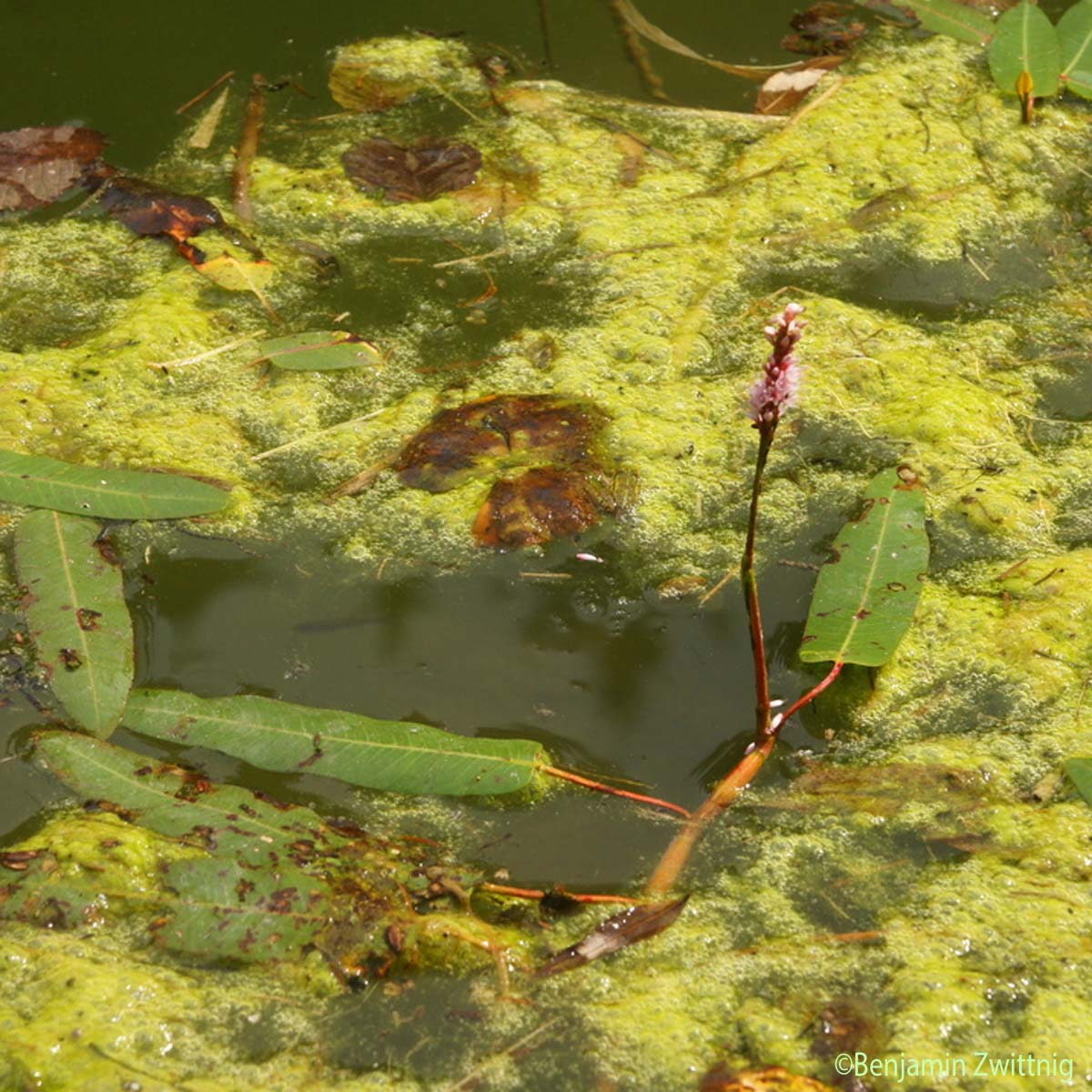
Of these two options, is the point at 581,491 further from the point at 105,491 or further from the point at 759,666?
the point at 105,491

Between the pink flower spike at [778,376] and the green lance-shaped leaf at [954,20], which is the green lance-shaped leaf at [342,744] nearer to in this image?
the pink flower spike at [778,376]

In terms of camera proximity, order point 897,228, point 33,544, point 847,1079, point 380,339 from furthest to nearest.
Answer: point 897,228 → point 380,339 → point 33,544 → point 847,1079

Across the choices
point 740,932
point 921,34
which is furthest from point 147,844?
point 921,34

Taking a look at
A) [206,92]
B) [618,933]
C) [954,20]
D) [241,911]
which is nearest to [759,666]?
[618,933]

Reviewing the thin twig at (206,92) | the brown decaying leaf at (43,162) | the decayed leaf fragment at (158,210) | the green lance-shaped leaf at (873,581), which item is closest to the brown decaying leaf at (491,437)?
the green lance-shaped leaf at (873,581)

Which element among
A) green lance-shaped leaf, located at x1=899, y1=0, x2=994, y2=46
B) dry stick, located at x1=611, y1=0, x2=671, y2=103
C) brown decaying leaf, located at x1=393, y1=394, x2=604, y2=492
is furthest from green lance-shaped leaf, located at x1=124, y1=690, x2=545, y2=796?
green lance-shaped leaf, located at x1=899, y1=0, x2=994, y2=46

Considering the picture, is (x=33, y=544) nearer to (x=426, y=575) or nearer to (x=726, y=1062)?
(x=426, y=575)
